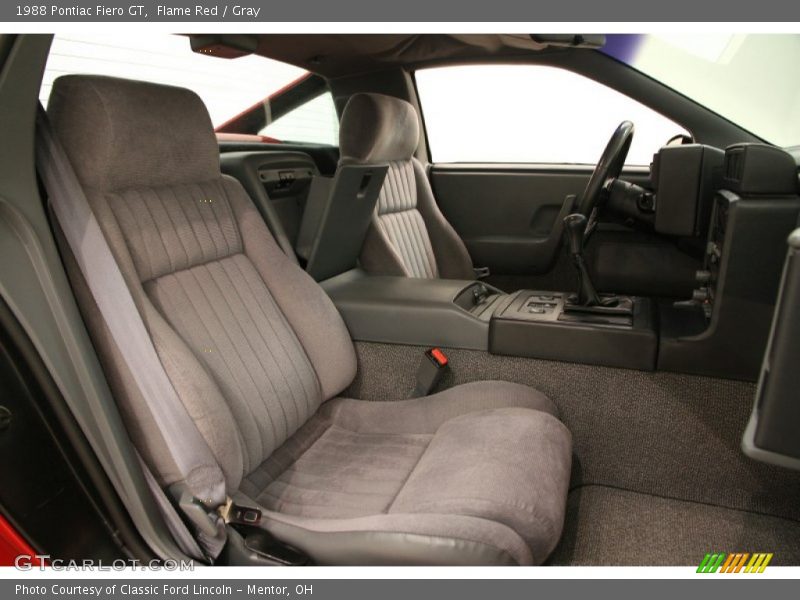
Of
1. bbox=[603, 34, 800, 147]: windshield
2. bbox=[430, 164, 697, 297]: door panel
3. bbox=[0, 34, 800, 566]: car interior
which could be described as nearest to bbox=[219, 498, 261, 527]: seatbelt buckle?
bbox=[0, 34, 800, 566]: car interior

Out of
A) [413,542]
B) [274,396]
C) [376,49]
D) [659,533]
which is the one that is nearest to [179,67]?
[376,49]

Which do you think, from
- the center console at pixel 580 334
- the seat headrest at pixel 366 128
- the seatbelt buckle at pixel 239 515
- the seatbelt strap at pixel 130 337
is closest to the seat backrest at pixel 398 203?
the seat headrest at pixel 366 128

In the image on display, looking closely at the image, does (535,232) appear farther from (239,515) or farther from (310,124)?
(239,515)

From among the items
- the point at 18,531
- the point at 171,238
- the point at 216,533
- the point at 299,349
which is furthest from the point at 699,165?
the point at 18,531

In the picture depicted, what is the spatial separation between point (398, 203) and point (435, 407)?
1.07 metres

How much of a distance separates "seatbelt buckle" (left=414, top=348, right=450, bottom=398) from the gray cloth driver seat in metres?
0.05

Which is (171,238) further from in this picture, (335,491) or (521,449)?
(521,449)

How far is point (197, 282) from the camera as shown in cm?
141

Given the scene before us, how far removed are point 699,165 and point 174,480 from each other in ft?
5.06

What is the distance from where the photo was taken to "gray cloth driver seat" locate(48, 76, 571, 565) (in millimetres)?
1135

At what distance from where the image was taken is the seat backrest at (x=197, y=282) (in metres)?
1.19

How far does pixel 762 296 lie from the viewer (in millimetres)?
1419

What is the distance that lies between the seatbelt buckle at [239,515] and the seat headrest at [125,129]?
68cm

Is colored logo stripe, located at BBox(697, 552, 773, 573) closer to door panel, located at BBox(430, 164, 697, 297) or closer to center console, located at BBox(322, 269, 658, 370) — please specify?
center console, located at BBox(322, 269, 658, 370)
